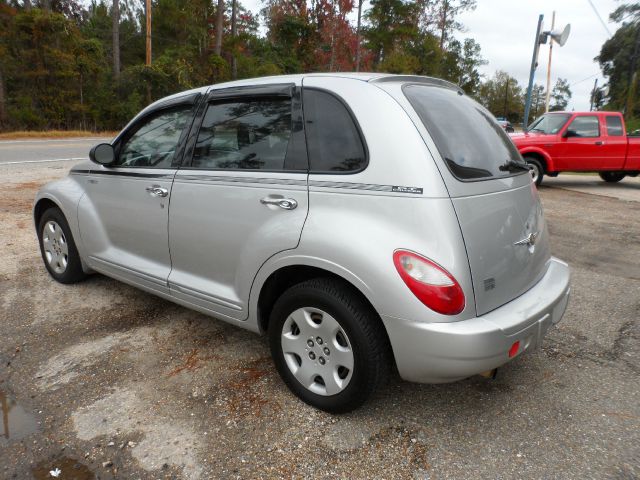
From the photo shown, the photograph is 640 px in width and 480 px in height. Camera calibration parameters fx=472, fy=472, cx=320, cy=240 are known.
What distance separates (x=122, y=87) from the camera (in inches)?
1229

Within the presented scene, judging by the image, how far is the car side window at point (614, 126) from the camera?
432 inches

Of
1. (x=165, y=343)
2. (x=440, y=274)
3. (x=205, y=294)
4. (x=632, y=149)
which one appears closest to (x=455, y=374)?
(x=440, y=274)

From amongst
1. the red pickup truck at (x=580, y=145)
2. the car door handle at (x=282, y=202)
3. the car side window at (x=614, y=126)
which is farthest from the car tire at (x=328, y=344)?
the car side window at (x=614, y=126)

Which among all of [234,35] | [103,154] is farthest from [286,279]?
[234,35]

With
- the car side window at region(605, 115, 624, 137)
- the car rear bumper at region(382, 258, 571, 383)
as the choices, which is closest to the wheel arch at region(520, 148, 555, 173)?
the car side window at region(605, 115, 624, 137)

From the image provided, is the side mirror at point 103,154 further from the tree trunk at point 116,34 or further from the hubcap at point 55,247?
the tree trunk at point 116,34

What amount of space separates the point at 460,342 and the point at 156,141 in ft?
8.35

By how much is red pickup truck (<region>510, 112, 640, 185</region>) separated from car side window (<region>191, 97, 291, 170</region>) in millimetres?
9346

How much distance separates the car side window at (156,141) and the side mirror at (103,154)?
0.07 meters

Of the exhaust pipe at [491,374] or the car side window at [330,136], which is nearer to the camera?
the car side window at [330,136]

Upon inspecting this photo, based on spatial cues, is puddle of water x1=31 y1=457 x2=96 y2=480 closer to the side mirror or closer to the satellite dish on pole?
the side mirror

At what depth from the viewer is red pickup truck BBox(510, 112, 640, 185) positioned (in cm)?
1080

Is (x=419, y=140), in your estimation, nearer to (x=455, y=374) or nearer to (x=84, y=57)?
(x=455, y=374)

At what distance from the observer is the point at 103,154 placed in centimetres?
352
